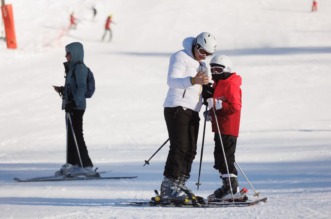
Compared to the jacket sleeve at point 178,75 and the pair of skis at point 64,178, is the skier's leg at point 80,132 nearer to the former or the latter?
the pair of skis at point 64,178

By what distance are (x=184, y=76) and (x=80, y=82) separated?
313 centimetres

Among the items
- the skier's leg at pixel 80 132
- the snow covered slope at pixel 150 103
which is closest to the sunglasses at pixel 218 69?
the snow covered slope at pixel 150 103

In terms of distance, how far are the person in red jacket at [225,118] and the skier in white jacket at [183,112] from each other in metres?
0.19

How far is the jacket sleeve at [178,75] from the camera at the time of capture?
27.9ft

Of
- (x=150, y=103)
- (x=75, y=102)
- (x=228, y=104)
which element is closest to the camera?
(x=228, y=104)

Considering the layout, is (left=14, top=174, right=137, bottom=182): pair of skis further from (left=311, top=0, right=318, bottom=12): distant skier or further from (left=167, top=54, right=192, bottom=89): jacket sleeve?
(left=311, top=0, right=318, bottom=12): distant skier

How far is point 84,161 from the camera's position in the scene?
12.0 metres

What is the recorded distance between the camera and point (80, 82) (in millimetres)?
11578

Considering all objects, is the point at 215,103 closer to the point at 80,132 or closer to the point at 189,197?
the point at 189,197

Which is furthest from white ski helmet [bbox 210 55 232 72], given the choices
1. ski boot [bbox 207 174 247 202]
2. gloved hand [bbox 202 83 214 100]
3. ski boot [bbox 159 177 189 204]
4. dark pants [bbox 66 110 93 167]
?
dark pants [bbox 66 110 93 167]

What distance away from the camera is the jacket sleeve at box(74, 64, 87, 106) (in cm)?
1155

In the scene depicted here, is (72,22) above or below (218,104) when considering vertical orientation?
above

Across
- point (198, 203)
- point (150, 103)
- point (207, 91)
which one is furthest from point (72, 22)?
point (198, 203)

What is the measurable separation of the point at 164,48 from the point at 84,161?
78.4 feet
